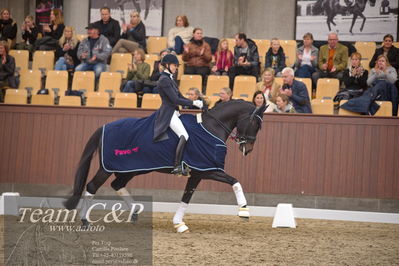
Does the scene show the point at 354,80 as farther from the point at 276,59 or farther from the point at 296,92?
the point at 276,59

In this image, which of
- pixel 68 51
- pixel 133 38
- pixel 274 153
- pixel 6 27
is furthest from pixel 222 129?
pixel 6 27

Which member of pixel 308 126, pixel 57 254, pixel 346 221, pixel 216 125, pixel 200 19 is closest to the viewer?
pixel 57 254

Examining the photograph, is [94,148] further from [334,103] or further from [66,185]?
[334,103]

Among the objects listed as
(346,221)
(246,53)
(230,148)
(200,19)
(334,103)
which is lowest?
(346,221)

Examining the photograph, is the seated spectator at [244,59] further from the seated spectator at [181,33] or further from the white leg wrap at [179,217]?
the white leg wrap at [179,217]

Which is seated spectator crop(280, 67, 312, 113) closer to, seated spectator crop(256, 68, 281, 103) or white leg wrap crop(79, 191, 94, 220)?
seated spectator crop(256, 68, 281, 103)

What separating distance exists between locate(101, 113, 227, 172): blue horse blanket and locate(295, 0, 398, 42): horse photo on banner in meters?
7.56

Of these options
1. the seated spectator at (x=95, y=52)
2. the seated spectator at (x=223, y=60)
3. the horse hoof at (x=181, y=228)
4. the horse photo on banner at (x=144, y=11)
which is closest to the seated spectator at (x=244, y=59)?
the seated spectator at (x=223, y=60)

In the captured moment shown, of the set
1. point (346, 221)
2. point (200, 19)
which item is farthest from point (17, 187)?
point (200, 19)

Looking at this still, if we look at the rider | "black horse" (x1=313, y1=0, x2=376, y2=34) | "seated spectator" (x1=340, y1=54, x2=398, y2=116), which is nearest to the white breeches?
the rider

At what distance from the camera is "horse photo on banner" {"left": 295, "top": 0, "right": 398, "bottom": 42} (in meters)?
14.1

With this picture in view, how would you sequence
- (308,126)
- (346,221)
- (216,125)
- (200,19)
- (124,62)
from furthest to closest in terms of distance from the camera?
(200,19)
(124,62)
(308,126)
(346,221)
(216,125)

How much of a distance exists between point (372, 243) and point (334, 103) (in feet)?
14.6

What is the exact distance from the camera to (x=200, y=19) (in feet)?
50.2
